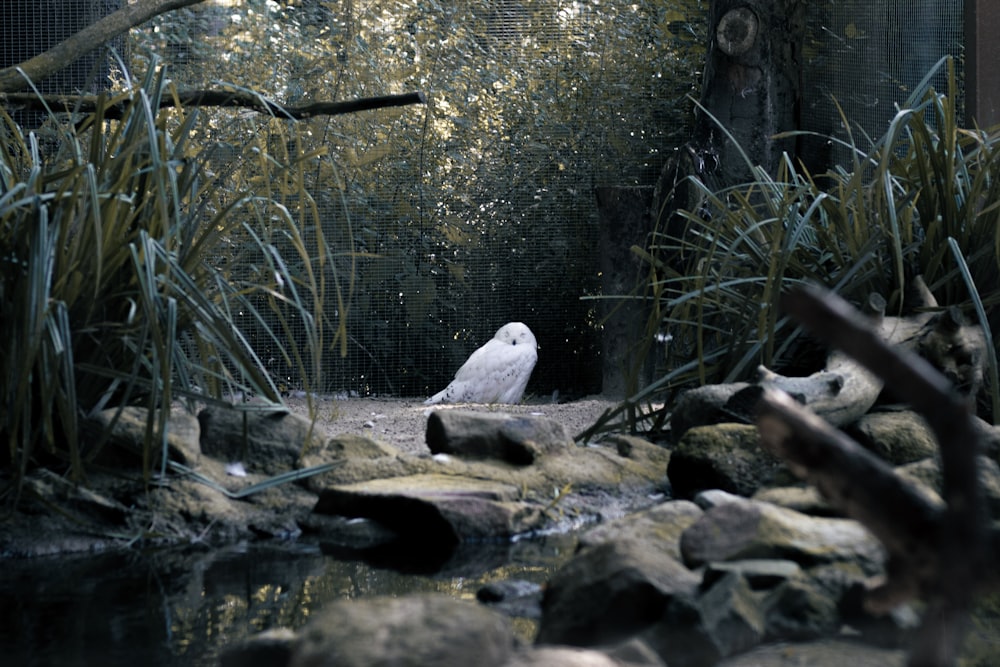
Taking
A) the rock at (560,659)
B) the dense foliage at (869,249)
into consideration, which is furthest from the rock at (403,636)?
the dense foliage at (869,249)

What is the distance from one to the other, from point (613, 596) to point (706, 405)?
125 centimetres

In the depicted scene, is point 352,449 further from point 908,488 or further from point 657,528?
point 908,488

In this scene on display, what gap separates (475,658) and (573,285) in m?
4.39

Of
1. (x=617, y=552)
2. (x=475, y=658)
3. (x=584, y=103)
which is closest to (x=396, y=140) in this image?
(x=584, y=103)

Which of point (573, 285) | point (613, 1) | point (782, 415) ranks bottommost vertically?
point (573, 285)

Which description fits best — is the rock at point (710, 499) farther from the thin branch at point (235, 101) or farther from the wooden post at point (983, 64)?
the wooden post at point (983, 64)

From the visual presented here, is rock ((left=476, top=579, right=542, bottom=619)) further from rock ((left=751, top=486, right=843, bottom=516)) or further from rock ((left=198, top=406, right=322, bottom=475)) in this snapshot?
rock ((left=198, top=406, right=322, bottom=475))

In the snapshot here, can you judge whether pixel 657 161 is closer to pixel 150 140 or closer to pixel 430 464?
pixel 430 464

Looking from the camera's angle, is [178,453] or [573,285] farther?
[573,285]

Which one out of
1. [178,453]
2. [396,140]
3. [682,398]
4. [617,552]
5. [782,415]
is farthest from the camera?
[396,140]

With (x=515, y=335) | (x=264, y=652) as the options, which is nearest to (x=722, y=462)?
(x=264, y=652)

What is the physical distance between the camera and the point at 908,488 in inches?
34.5

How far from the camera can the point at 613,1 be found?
5.48 meters

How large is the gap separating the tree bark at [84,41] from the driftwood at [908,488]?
8.89 ft
